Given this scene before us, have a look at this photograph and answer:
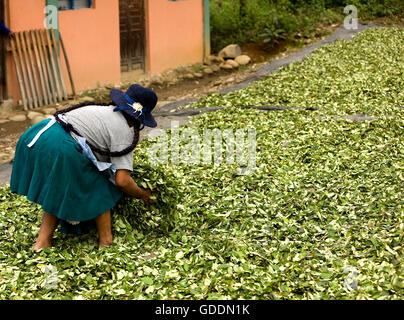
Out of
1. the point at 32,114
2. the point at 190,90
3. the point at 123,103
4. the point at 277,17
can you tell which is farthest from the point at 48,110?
the point at 277,17

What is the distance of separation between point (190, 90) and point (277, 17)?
3.97 metres

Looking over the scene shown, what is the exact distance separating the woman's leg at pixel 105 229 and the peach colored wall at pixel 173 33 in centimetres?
729

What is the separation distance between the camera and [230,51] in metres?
12.6

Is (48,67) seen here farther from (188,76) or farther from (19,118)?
(188,76)

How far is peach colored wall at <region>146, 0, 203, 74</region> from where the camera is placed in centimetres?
1116

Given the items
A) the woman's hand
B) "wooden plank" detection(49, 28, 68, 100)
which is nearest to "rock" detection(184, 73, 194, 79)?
"wooden plank" detection(49, 28, 68, 100)

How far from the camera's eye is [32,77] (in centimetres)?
910

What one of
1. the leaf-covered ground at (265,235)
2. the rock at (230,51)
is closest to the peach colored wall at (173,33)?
the rock at (230,51)

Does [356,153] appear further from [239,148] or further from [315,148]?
[239,148]

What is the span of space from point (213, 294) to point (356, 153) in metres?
2.90

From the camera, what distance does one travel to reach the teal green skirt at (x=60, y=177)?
13.1 ft

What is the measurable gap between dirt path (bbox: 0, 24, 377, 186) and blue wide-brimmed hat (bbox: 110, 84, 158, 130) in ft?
8.53

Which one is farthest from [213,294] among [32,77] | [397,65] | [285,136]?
[397,65]
